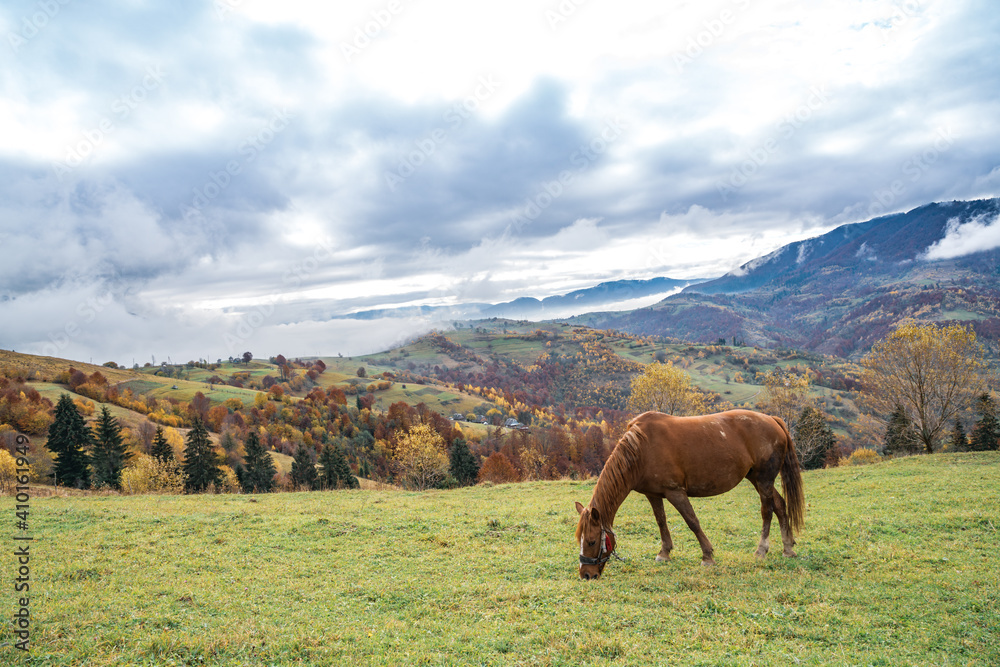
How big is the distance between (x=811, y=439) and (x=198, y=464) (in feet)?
238

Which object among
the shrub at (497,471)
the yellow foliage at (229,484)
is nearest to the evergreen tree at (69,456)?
the yellow foliage at (229,484)

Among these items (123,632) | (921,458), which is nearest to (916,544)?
(123,632)

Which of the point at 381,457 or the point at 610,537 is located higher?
the point at 610,537

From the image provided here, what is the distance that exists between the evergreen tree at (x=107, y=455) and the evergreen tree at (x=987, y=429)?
3602 inches

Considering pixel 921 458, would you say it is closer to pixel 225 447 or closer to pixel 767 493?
pixel 767 493

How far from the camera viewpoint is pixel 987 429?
143 ft

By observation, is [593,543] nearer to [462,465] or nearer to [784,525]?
[784,525]

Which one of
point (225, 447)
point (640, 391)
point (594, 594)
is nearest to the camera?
point (594, 594)

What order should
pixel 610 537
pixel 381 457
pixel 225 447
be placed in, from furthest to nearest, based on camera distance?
pixel 381 457 → pixel 225 447 → pixel 610 537

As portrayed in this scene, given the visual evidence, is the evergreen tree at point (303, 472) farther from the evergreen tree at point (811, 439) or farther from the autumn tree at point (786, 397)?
the evergreen tree at point (811, 439)

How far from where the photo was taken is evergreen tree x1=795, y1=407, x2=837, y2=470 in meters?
46.4

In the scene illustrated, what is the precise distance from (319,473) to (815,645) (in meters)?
68.5

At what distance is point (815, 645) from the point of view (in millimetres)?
7996

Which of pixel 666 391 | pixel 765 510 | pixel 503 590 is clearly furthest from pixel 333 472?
pixel 765 510
